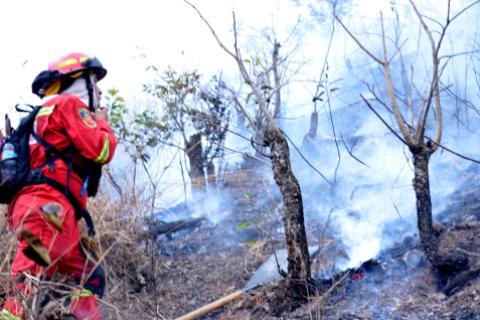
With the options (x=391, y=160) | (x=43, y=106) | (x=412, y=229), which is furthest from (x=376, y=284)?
(x=391, y=160)

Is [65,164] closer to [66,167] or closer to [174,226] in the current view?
[66,167]

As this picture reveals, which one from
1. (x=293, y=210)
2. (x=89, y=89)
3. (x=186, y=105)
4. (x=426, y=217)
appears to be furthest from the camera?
(x=186, y=105)

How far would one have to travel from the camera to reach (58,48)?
1350 centimetres

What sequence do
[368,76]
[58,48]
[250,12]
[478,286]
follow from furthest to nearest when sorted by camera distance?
[58,48], [368,76], [250,12], [478,286]

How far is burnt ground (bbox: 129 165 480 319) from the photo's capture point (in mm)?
4359

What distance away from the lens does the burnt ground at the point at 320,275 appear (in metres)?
4.36

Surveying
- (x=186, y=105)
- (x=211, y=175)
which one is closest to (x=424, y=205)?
(x=186, y=105)

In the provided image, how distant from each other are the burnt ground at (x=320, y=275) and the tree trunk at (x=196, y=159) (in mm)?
939

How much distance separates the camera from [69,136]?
141 inches

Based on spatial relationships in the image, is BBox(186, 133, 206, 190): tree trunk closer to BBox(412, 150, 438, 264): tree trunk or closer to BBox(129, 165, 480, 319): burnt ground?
BBox(129, 165, 480, 319): burnt ground

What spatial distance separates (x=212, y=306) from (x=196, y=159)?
3823mm

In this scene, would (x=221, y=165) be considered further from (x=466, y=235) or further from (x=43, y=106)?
(x=43, y=106)

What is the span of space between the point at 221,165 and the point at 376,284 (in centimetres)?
436

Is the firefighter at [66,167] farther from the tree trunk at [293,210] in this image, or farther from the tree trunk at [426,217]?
the tree trunk at [426,217]
